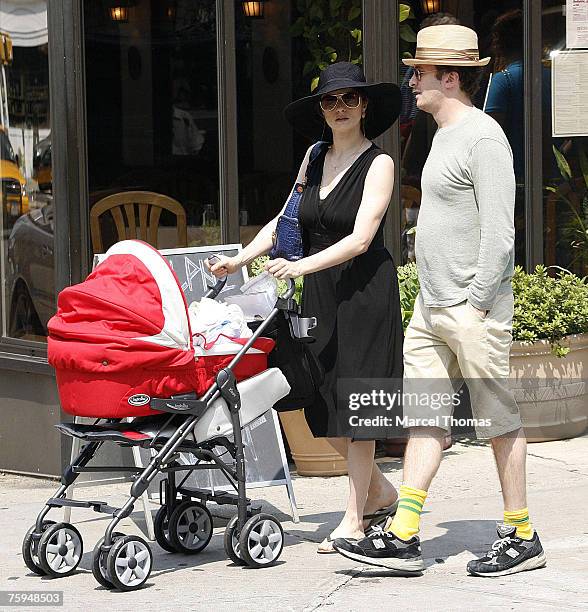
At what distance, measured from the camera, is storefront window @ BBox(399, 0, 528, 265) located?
7.70m

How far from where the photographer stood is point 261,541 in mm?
5082

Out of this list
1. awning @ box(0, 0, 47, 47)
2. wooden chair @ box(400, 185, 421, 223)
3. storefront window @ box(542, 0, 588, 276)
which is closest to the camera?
awning @ box(0, 0, 47, 47)

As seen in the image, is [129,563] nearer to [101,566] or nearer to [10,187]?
[101,566]

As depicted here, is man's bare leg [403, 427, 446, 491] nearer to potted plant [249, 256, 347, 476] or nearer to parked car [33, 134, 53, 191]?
potted plant [249, 256, 347, 476]

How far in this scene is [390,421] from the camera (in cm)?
537

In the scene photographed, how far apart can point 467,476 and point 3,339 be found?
2586mm

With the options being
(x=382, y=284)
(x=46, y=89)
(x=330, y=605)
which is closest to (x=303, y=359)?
(x=382, y=284)

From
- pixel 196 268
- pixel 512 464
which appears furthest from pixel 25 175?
pixel 512 464

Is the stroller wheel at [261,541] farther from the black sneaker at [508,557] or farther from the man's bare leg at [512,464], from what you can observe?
the man's bare leg at [512,464]

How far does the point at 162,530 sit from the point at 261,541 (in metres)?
0.48

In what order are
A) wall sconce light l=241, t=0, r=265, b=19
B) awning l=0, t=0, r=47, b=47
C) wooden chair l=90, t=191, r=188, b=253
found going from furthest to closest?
wall sconce light l=241, t=0, r=265, b=19
wooden chair l=90, t=191, r=188, b=253
awning l=0, t=0, r=47, b=47

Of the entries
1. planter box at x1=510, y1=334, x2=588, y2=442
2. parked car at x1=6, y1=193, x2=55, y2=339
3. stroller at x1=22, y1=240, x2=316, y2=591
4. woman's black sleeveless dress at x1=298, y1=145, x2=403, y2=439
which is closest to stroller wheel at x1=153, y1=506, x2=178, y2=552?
stroller at x1=22, y1=240, x2=316, y2=591

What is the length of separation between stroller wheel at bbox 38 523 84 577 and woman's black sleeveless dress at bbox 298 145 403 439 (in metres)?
1.07

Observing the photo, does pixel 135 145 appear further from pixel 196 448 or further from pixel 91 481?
pixel 196 448
